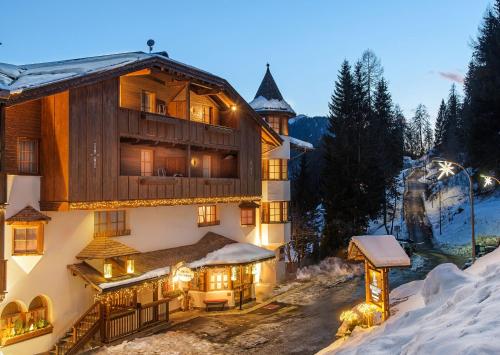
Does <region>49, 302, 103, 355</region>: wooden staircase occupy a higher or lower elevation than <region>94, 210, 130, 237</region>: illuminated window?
lower

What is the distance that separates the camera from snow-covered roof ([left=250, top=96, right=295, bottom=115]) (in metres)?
32.2

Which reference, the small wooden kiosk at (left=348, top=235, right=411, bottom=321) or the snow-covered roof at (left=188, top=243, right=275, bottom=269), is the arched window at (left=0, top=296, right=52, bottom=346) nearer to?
the snow-covered roof at (left=188, top=243, right=275, bottom=269)

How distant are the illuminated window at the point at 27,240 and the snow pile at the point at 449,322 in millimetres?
11120

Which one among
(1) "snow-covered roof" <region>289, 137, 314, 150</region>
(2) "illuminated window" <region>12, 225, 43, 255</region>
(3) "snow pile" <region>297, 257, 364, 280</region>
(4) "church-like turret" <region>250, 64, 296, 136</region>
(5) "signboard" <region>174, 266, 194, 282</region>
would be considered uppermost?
(4) "church-like turret" <region>250, 64, 296, 136</region>

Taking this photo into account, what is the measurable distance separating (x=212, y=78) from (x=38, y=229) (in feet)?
38.0

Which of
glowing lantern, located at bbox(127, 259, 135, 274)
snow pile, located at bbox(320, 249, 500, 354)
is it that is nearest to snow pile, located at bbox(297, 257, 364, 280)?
glowing lantern, located at bbox(127, 259, 135, 274)

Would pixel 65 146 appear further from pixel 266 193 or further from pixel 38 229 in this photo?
pixel 266 193

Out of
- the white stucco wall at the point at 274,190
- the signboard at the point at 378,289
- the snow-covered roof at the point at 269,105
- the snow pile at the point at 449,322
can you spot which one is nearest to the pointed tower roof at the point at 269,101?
the snow-covered roof at the point at 269,105

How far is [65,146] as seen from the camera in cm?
1702

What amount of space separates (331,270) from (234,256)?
506 inches

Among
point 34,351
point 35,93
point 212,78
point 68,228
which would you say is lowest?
point 34,351

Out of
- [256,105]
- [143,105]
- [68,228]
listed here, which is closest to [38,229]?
[68,228]

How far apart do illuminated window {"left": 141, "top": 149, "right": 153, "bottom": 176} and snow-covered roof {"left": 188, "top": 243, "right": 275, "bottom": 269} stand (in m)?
4.87

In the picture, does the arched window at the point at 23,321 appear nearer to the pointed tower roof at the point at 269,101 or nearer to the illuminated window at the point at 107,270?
→ the illuminated window at the point at 107,270
